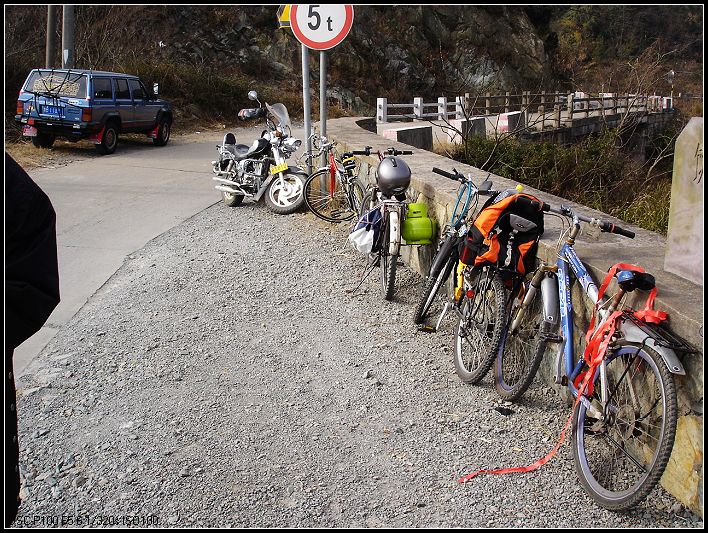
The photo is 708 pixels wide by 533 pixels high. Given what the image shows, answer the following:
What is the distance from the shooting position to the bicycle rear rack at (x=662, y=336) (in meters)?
3.13

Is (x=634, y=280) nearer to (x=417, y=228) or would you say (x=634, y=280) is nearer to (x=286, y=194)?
(x=417, y=228)

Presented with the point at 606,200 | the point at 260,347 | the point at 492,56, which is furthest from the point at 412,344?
the point at 492,56

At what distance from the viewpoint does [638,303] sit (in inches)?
140

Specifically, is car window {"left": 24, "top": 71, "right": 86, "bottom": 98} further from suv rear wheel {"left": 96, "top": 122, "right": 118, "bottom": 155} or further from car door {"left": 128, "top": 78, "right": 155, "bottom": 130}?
car door {"left": 128, "top": 78, "right": 155, "bottom": 130}

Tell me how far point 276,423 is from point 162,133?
620 inches

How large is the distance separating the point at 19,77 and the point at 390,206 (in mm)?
18008

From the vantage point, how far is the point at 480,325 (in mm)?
4691

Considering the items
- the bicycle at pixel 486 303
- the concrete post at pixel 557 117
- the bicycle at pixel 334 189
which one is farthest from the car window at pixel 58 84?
the concrete post at pixel 557 117

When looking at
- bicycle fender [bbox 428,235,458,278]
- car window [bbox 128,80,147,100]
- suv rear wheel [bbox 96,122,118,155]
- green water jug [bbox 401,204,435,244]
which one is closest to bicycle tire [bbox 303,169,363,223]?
green water jug [bbox 401,204,435,244]

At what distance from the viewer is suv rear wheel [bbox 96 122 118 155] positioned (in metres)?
16.2

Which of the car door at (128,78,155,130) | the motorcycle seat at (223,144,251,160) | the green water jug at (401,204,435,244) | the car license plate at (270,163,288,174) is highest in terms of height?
the car door at (128,78,155,130)

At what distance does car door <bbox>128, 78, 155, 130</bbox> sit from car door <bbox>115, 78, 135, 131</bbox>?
0.17m

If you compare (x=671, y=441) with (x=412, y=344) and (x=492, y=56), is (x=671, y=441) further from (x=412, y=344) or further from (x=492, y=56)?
(x=492, y=56)

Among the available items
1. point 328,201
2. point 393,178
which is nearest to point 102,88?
point 328,201
